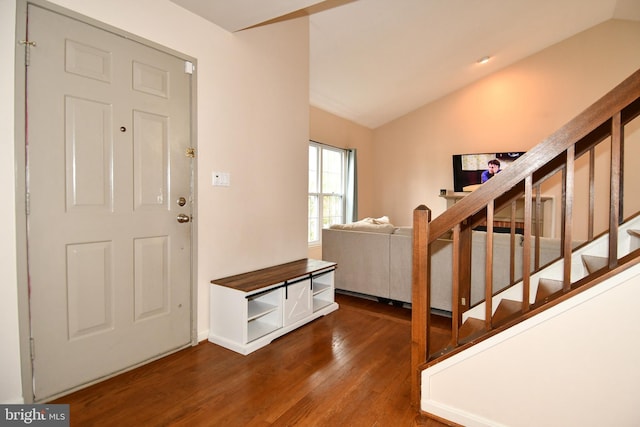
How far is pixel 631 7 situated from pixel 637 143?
1.86 metres

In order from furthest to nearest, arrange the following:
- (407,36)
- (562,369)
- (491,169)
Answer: (491,169)
(407,36)
(562,369)

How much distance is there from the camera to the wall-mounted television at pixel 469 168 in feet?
19.0

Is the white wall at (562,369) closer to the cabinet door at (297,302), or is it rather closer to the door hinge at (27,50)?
the cabinet door at (297,302)

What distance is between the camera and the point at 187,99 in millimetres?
2264

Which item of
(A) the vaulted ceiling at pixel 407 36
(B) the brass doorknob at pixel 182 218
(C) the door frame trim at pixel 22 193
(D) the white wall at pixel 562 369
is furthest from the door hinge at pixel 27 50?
(D) the white wall at pixel 562 369

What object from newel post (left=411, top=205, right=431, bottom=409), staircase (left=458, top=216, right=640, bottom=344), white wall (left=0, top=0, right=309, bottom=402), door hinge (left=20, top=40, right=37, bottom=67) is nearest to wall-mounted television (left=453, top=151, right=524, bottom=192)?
white wall (left=0, top=0, right=309, bottom=402)

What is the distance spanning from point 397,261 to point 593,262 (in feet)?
5.24

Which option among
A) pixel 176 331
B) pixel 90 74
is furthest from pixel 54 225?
pixel 176 331

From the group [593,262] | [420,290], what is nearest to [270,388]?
[420,290]

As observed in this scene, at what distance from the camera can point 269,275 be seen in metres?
2.66

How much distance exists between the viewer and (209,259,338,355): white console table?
2.29m

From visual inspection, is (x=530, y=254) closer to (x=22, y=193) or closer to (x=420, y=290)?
(x=420, y=290)

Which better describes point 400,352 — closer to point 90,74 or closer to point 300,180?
point 300,180

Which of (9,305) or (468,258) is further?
(468,258)
